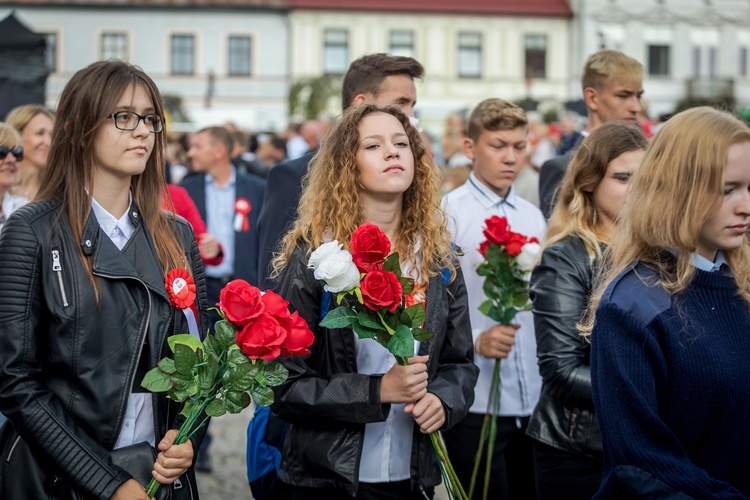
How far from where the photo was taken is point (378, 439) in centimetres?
384

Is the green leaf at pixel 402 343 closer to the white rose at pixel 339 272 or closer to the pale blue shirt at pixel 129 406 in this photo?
the white rose at pixel 339 272

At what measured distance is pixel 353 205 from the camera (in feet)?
13.3

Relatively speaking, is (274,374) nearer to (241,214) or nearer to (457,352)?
(457,352)

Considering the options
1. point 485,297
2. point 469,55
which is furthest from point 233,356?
point 469,55

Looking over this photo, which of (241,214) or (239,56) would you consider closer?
(241,214)

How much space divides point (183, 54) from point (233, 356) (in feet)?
171

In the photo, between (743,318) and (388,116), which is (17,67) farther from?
(743,318)

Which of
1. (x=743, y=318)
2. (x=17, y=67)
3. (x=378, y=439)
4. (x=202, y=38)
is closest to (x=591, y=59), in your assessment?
(x=378, y=439)

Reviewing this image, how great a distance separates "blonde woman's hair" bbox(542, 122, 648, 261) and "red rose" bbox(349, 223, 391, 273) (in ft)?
3.47

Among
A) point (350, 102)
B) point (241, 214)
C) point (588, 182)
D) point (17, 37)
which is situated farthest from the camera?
point (17, 37)

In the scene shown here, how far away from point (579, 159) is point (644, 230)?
155cm

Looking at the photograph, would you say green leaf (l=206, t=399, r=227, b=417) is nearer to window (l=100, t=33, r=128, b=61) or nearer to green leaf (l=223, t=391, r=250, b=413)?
green leaf (l=223, t=391, r=250, b=413)

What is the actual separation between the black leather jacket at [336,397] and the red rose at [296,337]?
17.1 inches

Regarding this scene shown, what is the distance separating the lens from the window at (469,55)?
2114 inches
